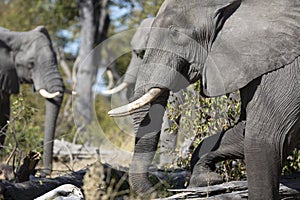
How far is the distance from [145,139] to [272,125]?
776 millimetres

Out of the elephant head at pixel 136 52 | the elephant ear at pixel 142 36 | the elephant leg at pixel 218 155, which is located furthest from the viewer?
the elephant ear at pixel 142 36

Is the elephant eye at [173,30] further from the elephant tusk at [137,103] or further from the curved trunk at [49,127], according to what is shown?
the curved trunk at [49,127]

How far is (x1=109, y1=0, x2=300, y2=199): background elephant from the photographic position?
3.39 m

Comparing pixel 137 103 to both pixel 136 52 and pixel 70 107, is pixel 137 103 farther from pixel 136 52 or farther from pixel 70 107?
pixel 70 107

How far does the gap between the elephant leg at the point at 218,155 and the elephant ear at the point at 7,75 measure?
3.42 m

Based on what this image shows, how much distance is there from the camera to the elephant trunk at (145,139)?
3.72 m

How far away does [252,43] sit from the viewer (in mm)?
3480

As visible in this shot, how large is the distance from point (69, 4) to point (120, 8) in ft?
4.84

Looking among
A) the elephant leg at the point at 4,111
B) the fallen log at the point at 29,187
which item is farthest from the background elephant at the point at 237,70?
the elephant leg at the point at 4,111

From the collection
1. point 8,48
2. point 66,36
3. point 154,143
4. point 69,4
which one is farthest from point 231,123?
point 66,36

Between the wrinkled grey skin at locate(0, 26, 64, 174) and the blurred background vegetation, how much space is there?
0.21 metres

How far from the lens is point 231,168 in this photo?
455 centimetres

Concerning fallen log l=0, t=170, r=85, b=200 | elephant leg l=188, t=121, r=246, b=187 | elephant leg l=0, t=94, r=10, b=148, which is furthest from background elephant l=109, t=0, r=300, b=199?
elephant leg l=0, t=94, r=10, b=148

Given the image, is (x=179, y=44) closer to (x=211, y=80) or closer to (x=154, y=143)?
(x=211, y=80)
